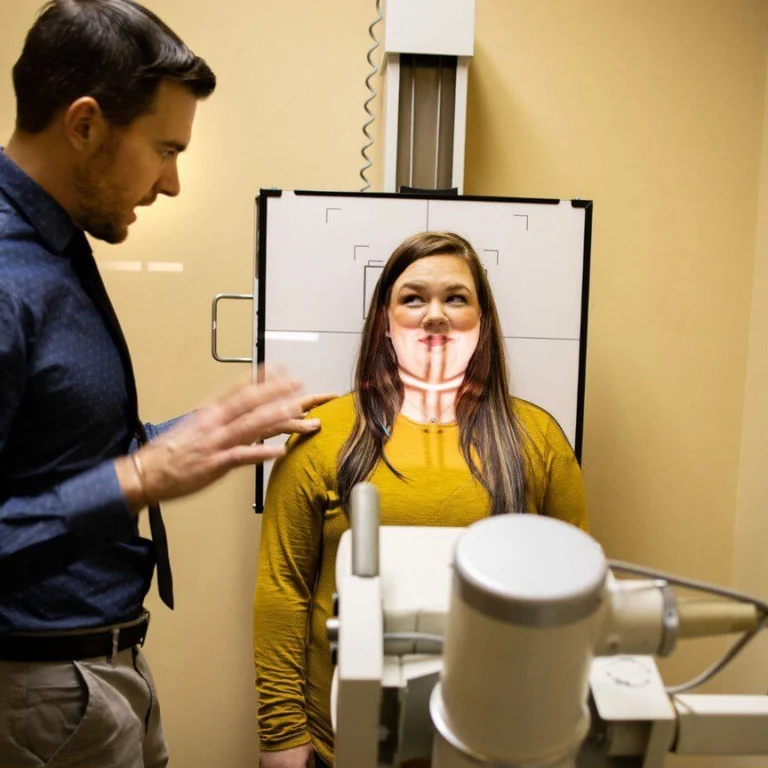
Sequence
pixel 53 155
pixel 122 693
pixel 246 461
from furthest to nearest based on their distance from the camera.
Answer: pixel 122 693, pixel 53 155, pixel 246 461

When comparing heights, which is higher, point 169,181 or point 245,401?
point 169,181

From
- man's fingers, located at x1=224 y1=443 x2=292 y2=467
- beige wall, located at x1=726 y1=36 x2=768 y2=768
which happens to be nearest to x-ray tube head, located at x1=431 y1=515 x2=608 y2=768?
man's fingers, located at x1=224 y1=443 x2=292 y2=467

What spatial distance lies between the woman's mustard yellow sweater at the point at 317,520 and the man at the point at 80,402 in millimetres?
245

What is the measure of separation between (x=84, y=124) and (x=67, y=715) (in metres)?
0.88

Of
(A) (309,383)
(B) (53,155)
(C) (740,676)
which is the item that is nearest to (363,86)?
(A) (309,383)

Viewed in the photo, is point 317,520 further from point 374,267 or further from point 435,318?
point 374,267

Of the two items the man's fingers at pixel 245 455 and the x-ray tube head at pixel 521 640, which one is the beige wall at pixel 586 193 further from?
the x-ray tube head at pixel 521 640

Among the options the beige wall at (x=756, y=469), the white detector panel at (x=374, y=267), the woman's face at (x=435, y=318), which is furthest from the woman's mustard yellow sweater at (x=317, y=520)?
the beige wall at (x=756, y=469)

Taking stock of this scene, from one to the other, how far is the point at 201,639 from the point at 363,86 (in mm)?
1556

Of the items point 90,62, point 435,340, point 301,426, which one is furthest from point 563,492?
point 90,62

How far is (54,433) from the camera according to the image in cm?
101

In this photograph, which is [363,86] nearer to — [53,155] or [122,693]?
[53,155]

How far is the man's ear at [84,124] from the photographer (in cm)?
98

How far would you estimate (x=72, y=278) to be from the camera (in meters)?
1.06
